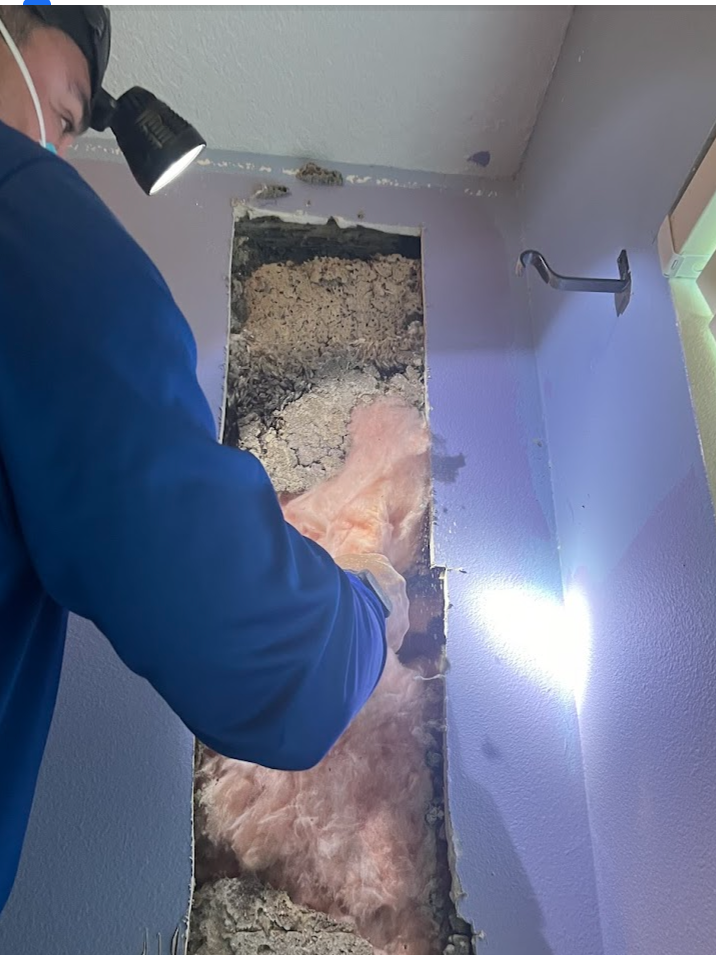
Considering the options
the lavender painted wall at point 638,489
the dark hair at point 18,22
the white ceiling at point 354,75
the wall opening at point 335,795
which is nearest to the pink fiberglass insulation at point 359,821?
the wall opening at point 335,795

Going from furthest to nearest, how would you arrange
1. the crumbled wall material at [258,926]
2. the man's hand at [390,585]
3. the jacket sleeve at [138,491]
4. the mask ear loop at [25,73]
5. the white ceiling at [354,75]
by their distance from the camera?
1. the white ceiling at [354,75]
2. the man's hand at [390,585]
3. the crumbled wall material at [258,926]
4. the mask ear loop at [25,73]
5. the jacket sleeve at [138,491]

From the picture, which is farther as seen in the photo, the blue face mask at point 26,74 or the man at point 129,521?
the blue face mask at point 26,74

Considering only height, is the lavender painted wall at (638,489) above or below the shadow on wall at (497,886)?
above

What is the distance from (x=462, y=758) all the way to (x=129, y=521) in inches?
28.4

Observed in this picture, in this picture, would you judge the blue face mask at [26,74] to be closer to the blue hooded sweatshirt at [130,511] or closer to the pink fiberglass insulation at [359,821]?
the blue hooded sweatshirt at [130,511]

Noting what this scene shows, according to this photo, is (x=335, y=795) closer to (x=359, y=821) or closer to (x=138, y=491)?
(x=359, y=821)

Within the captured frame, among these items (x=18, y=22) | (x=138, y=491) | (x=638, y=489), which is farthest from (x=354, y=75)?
(x=138, y=491)

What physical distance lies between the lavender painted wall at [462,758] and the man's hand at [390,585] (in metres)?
0.09

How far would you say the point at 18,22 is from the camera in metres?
0.81

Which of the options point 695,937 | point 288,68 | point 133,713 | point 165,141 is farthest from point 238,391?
point 695,937

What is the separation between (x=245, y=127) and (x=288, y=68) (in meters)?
0.16

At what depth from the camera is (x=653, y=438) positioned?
997 millimetres

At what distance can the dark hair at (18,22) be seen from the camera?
807 mm

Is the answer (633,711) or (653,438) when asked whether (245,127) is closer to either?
(653,438)
